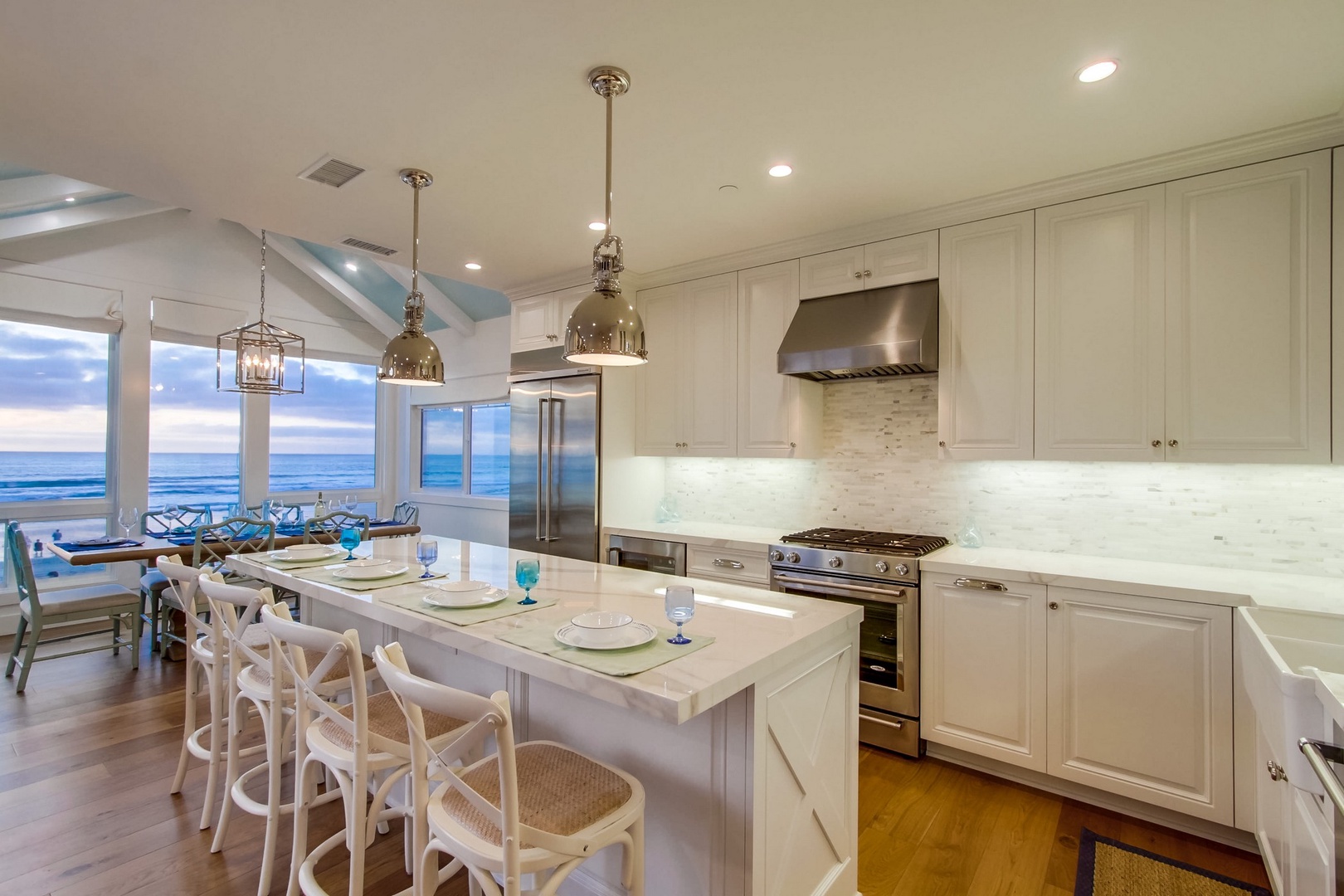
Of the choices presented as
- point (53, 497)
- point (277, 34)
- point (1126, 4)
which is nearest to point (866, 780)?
point (1126, 4)

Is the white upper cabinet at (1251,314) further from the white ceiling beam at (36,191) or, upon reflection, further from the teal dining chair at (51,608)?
the white ceiling beam at (36,191)

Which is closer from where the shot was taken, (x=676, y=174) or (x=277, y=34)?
(x=277, y=34)

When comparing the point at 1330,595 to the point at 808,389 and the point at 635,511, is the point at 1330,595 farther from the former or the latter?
the point at 635,511

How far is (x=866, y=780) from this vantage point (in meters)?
2.77

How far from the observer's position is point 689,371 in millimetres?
4051

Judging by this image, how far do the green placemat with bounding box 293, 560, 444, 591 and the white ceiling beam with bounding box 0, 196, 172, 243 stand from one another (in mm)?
3875

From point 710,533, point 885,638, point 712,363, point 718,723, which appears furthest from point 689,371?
point 718,723

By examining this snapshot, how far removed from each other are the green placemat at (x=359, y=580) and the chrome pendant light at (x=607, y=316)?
1090mm

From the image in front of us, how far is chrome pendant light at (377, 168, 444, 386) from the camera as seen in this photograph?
8.57 feet

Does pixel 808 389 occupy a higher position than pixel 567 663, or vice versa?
pixel 808 389

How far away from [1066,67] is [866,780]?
282 centimetres

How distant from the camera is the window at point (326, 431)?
6.42 metres

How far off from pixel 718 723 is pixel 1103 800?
208cm

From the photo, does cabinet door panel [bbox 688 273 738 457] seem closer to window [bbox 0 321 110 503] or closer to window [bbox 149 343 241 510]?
window [bbox 149 343 241 510]
